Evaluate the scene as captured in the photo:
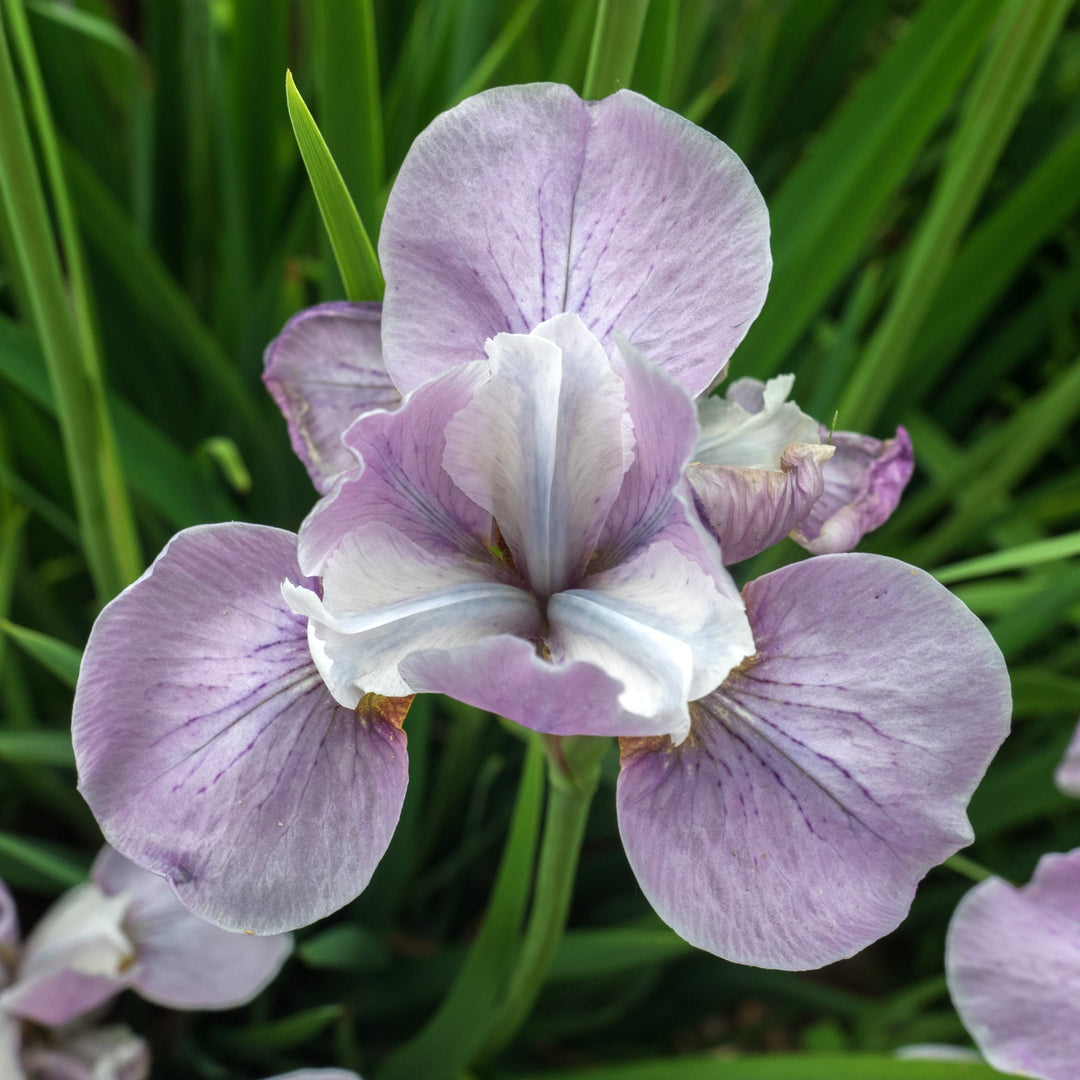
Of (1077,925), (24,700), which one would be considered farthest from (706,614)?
(24,700)

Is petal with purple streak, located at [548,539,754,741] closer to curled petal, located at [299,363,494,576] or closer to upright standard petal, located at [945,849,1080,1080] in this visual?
curled petal, located at [299,363,494,576]

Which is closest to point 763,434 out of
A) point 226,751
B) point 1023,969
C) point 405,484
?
point 405,484

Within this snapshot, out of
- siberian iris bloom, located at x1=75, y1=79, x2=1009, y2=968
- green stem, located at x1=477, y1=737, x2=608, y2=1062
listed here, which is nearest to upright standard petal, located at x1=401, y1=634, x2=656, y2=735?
siberian iris bloom, located at x1=75, y1=79, x2=1009, y2=968

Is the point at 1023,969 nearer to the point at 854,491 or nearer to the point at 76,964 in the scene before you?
the point at 854,491

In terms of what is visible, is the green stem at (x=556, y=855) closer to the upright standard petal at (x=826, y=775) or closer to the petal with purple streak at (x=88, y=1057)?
the upright standard petal at (x=826, y=775)

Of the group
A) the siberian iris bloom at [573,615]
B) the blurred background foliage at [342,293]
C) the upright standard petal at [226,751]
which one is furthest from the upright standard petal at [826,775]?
the blurred background foliage at [342,293]

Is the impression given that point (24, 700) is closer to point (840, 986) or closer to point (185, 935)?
point (185, 935)
